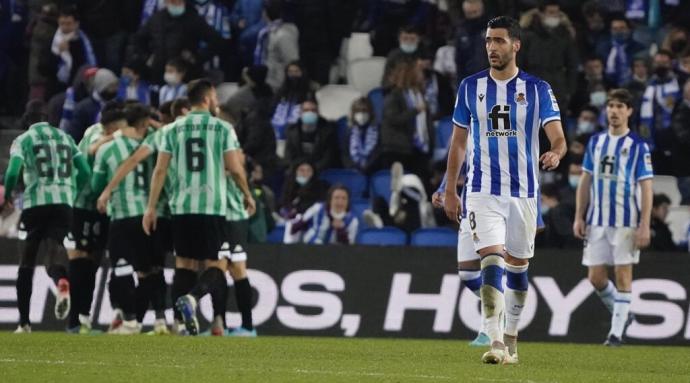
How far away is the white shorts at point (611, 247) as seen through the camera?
15.0m

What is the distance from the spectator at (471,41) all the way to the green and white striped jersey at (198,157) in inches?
253

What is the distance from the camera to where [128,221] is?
14.9 metres

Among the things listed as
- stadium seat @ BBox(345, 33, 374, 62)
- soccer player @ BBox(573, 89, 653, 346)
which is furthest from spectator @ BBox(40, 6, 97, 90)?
soccer player @ BBox(573, 89, 653, 346)

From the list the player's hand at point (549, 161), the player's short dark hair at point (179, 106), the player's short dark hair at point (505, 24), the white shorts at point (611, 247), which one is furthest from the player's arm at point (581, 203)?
the player's hand at point (549, 161)

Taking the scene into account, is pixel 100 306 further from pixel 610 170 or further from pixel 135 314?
pixel 610 170

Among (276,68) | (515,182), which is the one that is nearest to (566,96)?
(276,68)

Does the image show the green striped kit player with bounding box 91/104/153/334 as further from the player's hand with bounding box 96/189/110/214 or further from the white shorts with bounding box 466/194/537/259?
the white shorts with bounding box 466/194/537/259

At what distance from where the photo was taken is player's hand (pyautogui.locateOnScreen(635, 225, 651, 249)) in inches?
578

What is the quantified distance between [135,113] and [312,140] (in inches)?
189

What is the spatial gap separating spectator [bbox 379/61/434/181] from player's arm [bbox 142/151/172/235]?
215 inches

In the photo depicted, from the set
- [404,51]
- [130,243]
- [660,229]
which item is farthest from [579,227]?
[404,51]

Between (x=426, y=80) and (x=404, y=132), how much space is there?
1.17m

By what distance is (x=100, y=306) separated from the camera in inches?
652

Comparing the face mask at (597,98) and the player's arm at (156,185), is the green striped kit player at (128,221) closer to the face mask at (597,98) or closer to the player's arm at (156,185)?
the player's arm at (156,185)
